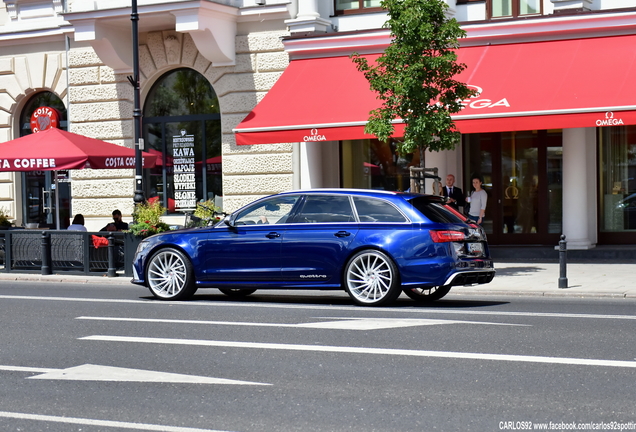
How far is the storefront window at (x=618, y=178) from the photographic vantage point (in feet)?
62.3

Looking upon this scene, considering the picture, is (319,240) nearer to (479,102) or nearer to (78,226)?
(479,102)

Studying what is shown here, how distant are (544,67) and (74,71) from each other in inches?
455

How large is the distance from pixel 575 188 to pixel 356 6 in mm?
6197

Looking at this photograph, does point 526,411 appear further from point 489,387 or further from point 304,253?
point 304,253

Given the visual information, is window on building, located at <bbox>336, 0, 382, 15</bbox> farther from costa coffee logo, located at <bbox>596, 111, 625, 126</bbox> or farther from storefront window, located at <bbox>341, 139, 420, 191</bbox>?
costa coffee logo, located at <bbox>596, 111, 625, 126</bbox>

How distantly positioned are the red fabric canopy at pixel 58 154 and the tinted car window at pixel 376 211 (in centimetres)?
732

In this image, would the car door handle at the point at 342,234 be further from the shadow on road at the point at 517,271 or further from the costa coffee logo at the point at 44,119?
the costa coffee logo at the point at 44,119

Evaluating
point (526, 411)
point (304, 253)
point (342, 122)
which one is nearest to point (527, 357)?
point (526, 411)

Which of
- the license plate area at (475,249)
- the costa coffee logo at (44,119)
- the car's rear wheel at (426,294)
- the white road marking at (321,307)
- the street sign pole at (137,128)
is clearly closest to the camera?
the white road marking at (321,307)

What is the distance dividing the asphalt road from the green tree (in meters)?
4.82

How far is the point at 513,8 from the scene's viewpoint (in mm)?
19094

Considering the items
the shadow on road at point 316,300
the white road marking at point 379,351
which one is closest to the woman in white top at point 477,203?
the shadow on road at point 316,300

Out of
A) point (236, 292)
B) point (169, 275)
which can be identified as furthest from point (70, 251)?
point (169, 275)

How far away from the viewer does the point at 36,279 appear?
16844 mm
